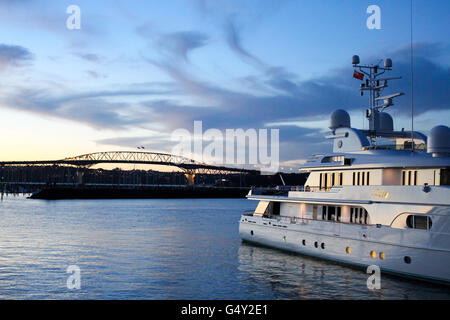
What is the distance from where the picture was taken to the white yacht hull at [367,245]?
57.9 feet

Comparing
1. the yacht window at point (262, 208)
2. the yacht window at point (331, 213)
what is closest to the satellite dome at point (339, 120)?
the yacht window at point (331, 213)

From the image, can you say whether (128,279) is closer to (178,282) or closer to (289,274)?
(178,282)

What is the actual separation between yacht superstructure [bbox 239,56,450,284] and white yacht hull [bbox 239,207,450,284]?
0.04m

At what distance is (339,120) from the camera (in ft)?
90.3

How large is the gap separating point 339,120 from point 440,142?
8.22m

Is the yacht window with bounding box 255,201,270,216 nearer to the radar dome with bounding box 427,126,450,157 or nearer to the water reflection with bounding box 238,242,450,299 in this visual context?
the water reflection with bounding box 238,242,450,299

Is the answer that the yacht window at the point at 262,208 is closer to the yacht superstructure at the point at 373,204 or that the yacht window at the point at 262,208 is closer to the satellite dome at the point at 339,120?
the yacht superstructure at the point at 373,204

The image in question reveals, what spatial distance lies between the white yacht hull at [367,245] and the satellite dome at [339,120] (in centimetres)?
623

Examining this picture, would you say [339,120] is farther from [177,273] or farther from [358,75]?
[177,273]

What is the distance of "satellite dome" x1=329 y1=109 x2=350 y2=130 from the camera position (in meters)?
27.5

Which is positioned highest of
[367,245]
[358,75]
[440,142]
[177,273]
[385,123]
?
[358,75]

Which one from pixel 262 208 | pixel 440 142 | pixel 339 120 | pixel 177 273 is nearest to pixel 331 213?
pixel 339 120

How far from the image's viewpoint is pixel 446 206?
57.4 feet

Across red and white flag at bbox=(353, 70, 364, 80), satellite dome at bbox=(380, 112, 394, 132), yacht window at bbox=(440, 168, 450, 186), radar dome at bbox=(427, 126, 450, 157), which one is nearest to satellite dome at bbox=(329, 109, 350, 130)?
satellite dome at bbox=(380, 112, 394, 132)
